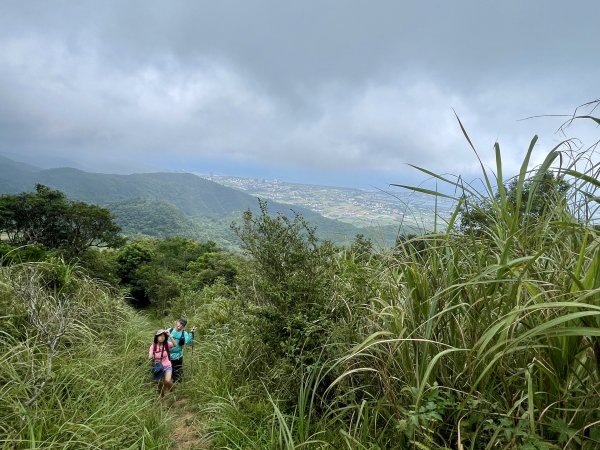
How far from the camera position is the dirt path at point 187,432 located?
327cm

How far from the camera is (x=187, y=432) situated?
3.58 meters

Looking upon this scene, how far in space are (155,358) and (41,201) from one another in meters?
20.8

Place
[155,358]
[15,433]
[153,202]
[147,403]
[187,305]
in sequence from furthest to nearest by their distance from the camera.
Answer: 1. [153,202]
2. [187,305]
3. [155,358]
4. [147,403]
5. [15,433]

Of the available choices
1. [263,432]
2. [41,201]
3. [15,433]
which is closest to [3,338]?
[15,433]

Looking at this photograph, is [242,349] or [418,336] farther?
[242,349]

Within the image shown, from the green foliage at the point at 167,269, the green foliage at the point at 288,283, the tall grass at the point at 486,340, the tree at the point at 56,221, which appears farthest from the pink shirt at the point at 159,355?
the tree at the point at 56,221

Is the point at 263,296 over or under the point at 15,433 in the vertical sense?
over

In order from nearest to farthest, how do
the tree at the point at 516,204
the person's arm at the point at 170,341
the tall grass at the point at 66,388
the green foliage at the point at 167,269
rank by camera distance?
1. the tree at the point at 516,204
2. the tall grass at the point at 66,388
3. the person's arm at the point at 170,341
4. the green foliage at the point at 167,269

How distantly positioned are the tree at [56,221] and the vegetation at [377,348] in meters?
17.6

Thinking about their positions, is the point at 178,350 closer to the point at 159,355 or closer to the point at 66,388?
the point at 159,355

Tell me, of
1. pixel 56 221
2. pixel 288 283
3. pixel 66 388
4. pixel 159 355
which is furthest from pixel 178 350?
pixel 56 221

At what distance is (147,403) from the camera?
12.0ft

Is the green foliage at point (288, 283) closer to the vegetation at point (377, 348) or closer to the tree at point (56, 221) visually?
the vegetation at point (377, 348)

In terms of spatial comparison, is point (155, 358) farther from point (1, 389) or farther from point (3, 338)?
point (1, 389)
